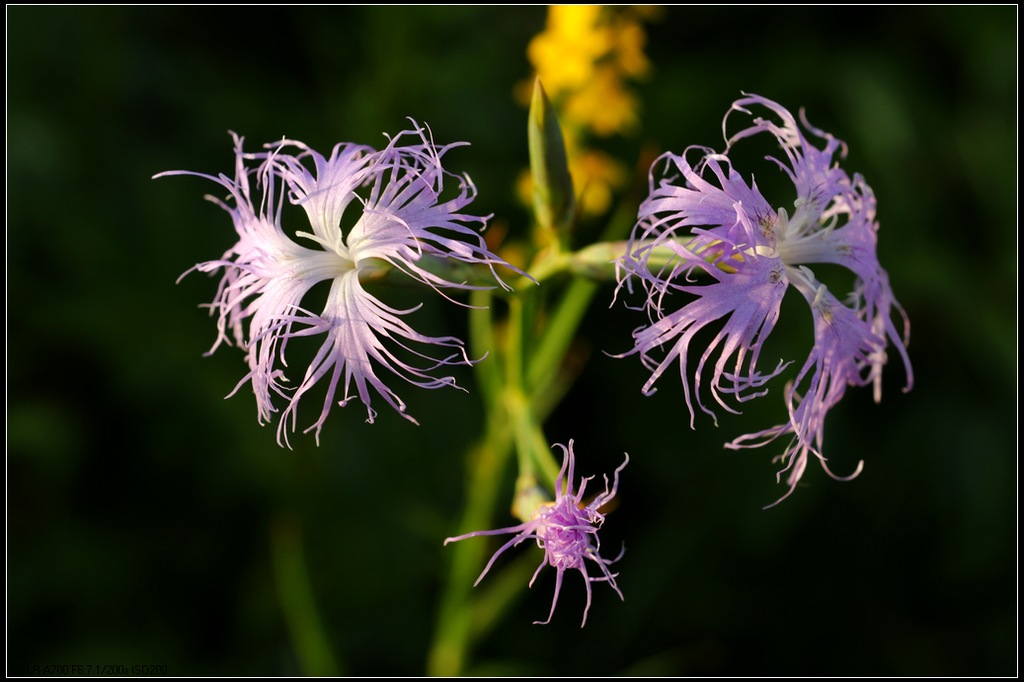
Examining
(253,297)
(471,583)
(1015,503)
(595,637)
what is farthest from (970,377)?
(253,297)

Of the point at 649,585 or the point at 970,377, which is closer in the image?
the point at 649,585

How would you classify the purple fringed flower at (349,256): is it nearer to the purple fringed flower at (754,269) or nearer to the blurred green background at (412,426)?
the purple fringed flower at (754,269)

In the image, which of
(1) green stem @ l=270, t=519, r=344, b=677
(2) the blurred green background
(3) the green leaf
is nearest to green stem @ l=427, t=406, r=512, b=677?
(1) green stem @ l=270, t=519, r=344, b=677

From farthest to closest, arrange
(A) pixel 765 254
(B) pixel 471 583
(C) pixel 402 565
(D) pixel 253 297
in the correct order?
(C) pixel 402 565 → (B) pixel 471 583 → (D) pixel 253 297 → (A) pixel 765 254

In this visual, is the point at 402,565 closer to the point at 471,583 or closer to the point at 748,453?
the point at 471,583

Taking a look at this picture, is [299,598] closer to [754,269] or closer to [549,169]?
[549,169]

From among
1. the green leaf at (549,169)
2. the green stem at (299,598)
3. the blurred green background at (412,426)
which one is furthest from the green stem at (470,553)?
the blurred green background at (412,426)
